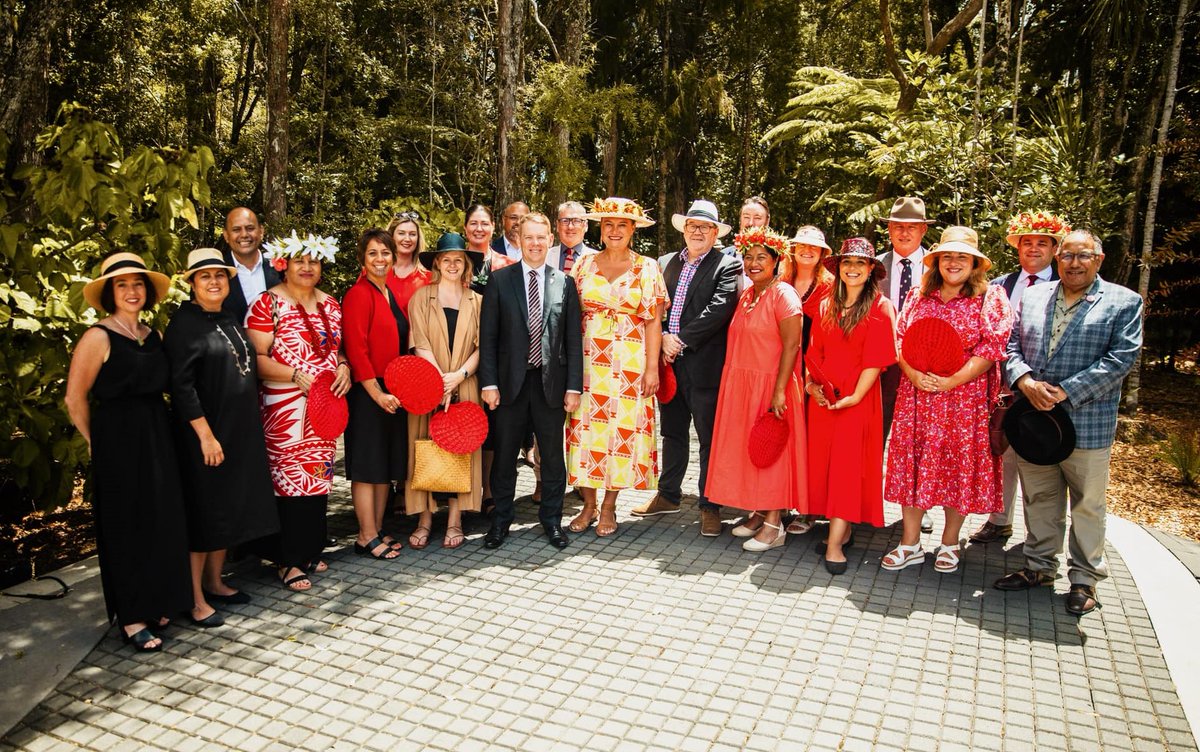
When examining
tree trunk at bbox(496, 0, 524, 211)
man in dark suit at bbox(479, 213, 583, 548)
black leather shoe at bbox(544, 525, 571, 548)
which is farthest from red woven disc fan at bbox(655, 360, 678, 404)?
tree trunk at bbox(496, 0, 524, 211)

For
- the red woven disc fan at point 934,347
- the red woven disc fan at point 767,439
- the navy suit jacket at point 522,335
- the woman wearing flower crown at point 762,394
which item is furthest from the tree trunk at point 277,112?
the red woven disc fan at point 934,347

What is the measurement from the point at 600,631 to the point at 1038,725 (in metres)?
2.06

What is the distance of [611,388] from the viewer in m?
5.72

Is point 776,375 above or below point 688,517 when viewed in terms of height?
above

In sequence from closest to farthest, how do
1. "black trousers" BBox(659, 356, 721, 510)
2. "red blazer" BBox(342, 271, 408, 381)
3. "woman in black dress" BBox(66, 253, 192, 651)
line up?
"woman in black dress" BBox(66, 253, 192, 651) → "red blazer" BBox(342, 271, 408, 381) → "black trousers" BBox(659, 356, 721, 510)

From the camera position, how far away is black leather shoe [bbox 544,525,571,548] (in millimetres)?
5586

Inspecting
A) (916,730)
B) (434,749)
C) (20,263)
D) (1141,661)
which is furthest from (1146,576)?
(20,263)

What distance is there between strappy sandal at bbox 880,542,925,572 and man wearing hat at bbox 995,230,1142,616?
0.73 m

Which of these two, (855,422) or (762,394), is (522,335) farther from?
(855,422)

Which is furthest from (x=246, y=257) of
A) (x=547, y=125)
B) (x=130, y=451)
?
(x=547, y=125)

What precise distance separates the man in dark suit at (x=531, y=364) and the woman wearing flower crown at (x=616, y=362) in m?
0.15

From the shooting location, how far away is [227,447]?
4.37 meters

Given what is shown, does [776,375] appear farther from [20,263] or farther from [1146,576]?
[20,263]

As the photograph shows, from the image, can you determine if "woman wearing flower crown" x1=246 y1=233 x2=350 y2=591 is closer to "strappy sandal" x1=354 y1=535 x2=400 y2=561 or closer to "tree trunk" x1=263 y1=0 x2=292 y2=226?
"strappy sandal" x1=354 y1=535 x2=400 y2=561
